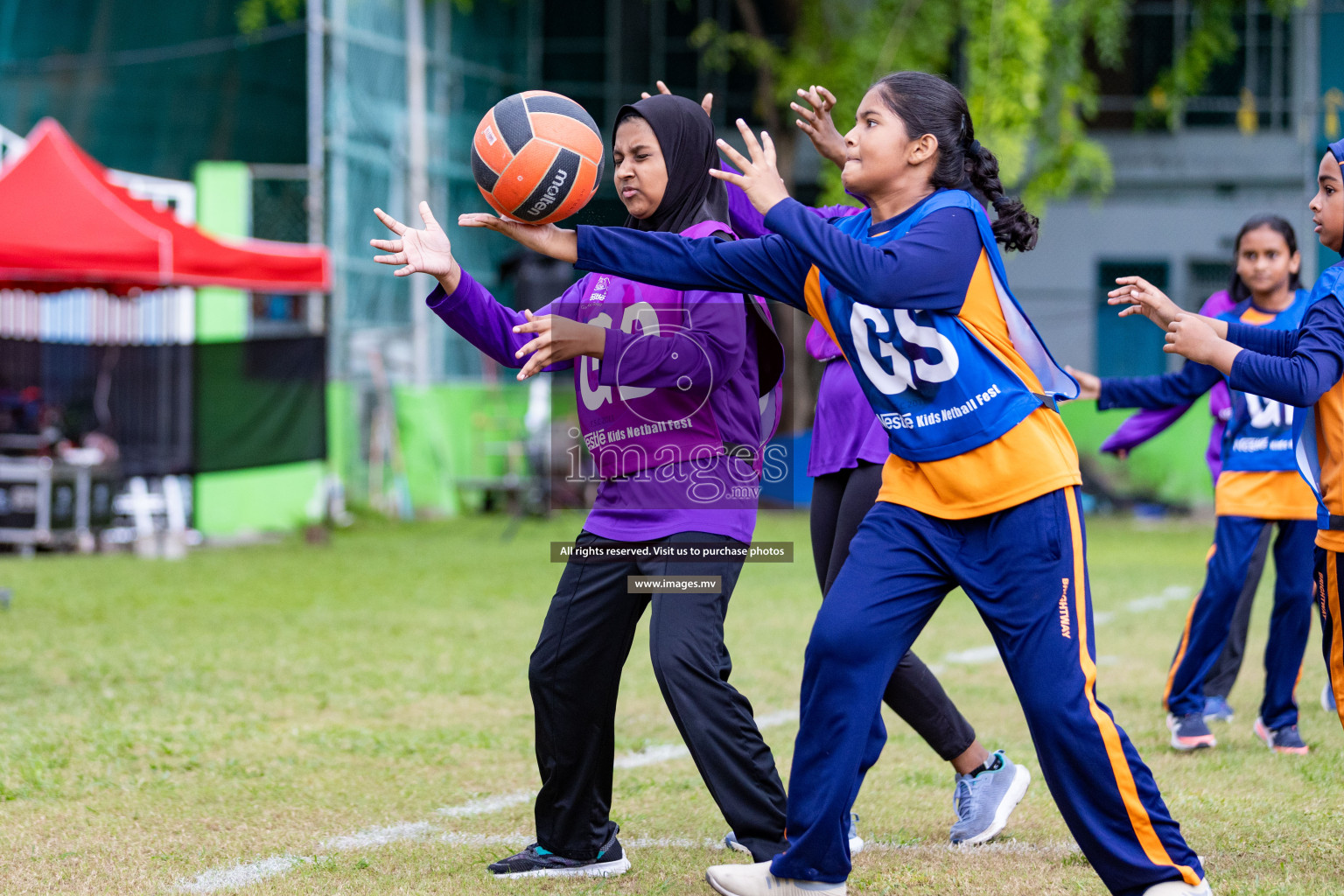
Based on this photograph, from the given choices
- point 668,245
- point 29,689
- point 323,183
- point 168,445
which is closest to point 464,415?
point 323,183

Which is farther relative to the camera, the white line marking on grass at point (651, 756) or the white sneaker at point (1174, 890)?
the white line marking on grass at point (651, 756)

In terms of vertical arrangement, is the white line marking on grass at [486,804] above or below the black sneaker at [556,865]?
below

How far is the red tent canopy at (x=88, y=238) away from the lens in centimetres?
1150

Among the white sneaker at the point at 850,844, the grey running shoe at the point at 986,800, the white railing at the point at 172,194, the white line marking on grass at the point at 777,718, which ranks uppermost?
the white railing at the point at 172,194

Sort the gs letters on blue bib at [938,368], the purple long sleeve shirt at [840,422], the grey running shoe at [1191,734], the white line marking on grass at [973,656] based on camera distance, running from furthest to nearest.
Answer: the white line marking on grass at [973,656] < the grey running shoe at [1191,734] < the purple long sleeve shirt at [840,422] < the gs letters on blue bib at [938,368]

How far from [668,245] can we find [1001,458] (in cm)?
92

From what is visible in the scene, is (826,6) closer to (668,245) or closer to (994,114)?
(994,114)

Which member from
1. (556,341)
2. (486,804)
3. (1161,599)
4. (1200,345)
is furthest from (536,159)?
(1161,599)

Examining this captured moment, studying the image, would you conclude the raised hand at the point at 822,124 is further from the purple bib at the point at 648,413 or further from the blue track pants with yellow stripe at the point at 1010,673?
the blue track pants with yellow stripe at the point at 1010,673

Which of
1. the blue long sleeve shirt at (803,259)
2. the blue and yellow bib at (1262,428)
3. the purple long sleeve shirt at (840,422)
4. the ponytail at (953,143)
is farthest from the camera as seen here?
the blue and yellow bib at (1262,428)

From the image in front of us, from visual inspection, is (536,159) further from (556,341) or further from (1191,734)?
(1191,734)

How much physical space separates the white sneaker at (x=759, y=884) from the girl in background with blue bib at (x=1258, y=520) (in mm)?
2702

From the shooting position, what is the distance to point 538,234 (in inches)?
142

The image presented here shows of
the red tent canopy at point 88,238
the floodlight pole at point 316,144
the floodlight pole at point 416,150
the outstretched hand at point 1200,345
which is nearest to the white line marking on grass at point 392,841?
the outstretched hand at point 1200,345
